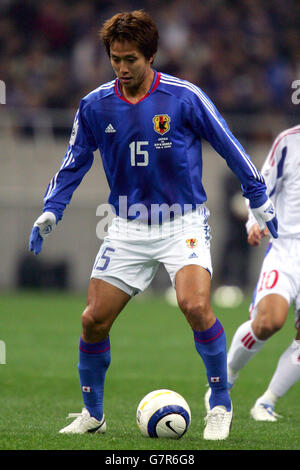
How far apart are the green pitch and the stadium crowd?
4.56 metres

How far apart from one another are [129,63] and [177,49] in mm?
13336

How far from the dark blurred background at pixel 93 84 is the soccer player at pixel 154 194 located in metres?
11.2

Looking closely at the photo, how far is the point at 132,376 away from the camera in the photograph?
8562mm

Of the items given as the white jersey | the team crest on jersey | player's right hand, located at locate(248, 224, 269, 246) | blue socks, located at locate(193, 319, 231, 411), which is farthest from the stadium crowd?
blue socks, located at locate(193, 319, 231, 411)

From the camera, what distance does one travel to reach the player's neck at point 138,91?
5172mm

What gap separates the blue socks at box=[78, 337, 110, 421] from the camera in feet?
17.4

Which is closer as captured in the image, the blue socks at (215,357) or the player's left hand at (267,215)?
the blue socks at (215,357)

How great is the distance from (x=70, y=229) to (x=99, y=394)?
38.7 feet

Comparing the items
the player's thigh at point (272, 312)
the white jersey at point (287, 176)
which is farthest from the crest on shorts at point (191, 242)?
the white jersey at point (287, 176)

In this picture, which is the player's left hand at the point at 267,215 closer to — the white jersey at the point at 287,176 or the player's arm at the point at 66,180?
the player's arm at the point at 66,180

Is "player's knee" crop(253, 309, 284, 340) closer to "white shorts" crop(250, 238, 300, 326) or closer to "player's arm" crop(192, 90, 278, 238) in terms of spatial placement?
"white shorts" crop(250, 238, 300, 326)

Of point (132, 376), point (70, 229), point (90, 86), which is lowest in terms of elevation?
point (132, 376)
